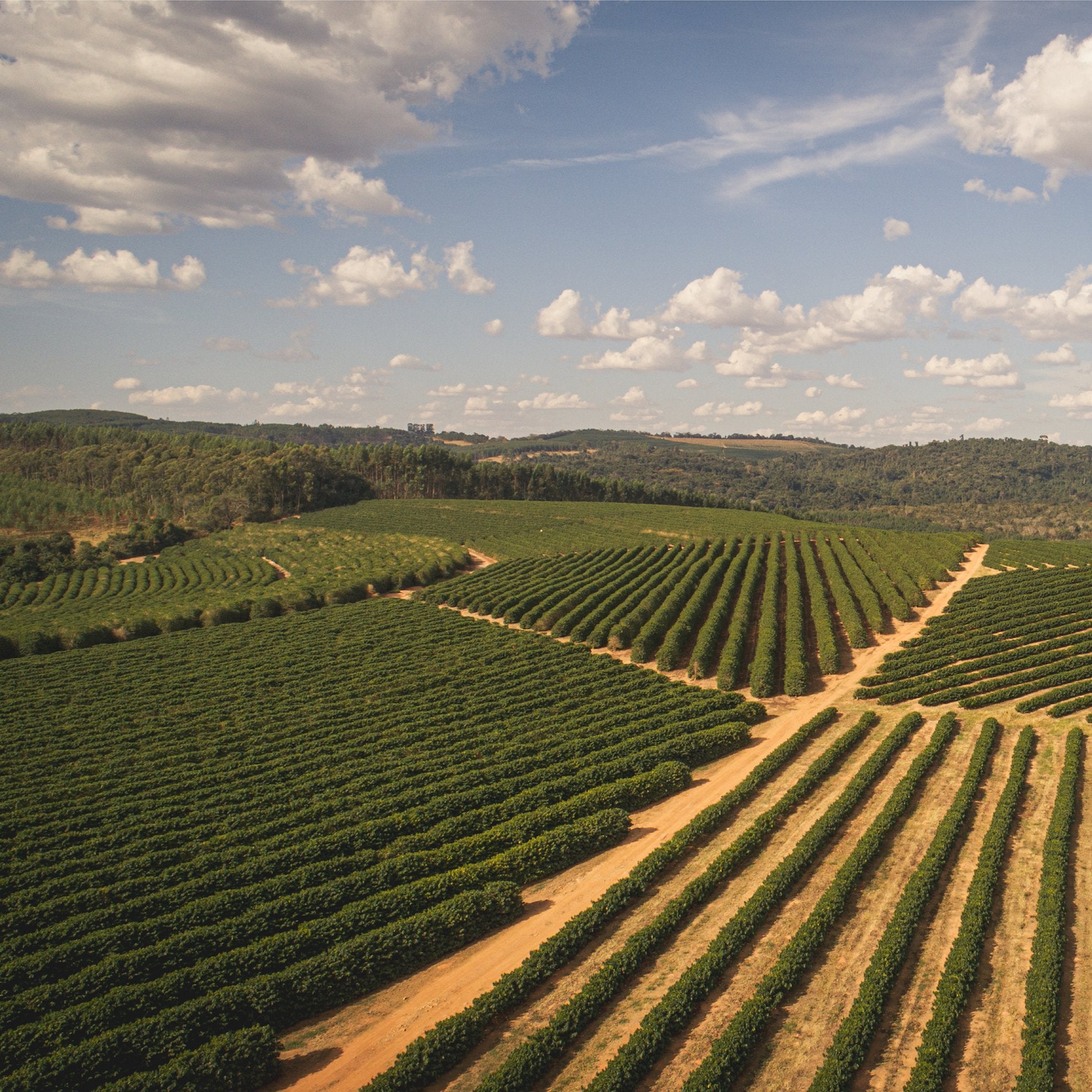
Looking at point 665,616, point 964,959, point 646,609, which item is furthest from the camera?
point 646,609

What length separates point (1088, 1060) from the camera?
1631 cm

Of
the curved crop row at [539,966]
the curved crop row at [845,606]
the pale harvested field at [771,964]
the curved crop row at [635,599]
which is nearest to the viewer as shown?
the curved crop row at [539,966]

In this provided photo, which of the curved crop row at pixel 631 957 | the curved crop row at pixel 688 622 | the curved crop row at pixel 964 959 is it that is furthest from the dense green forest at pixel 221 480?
the curved crop row at pixel 964 959

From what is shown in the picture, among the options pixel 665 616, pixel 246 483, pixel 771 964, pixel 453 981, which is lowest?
pixel 453 981

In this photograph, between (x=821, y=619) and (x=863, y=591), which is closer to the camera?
(x=821, y=619)

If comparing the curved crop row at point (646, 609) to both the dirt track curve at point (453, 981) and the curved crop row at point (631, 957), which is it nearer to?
the dirt track curve at point (453, 981)

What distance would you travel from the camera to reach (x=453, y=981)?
1995cm

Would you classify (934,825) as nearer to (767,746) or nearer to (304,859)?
(767,746)

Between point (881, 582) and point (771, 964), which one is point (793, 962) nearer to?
point (771, 964)

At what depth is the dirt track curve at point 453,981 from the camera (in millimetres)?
17203

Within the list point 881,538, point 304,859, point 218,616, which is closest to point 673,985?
point 304,859

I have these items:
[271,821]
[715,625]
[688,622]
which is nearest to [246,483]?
[688,622]

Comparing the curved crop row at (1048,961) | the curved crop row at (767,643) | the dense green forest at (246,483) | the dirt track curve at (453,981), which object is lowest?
the dirt track curve at (453,981)

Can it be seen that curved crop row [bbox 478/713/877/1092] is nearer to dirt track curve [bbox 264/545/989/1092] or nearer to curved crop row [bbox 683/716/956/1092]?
dirt track curve [bbox 264/545/989/1092]
